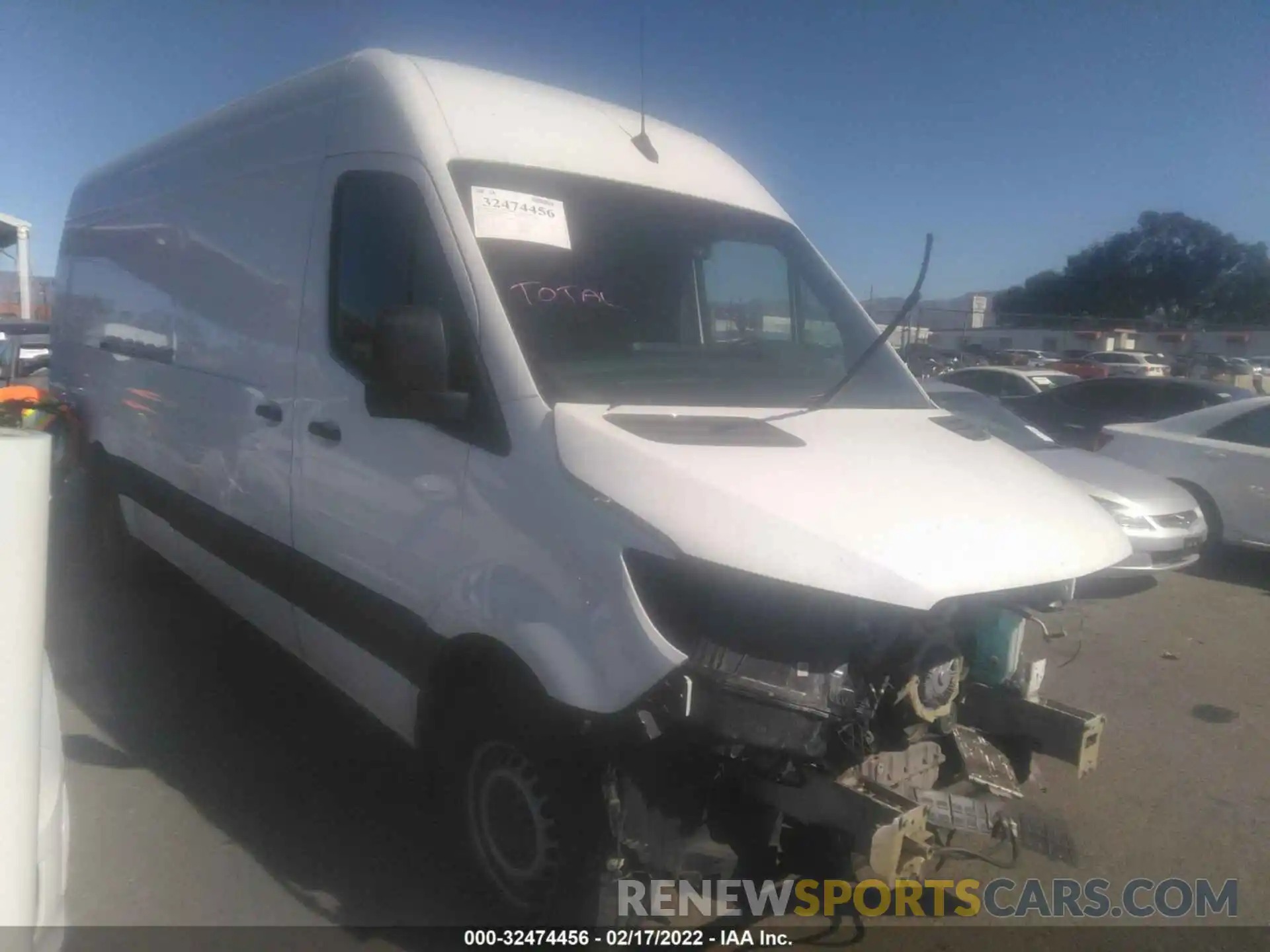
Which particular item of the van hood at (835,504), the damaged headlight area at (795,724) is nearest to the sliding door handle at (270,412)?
the van hood at (835,504)

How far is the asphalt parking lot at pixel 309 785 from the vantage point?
3236mm

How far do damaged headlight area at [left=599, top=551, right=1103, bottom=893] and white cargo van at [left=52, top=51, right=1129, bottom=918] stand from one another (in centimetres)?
1

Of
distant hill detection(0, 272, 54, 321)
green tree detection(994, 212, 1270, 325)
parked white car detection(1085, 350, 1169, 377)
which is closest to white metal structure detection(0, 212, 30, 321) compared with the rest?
distant hill detection(0, 272, 54, 321)

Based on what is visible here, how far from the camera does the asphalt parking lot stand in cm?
324

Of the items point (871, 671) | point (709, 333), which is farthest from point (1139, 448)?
point (871, 671)

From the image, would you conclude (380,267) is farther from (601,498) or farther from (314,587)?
(601,498)

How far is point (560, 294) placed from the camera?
9.95 feet

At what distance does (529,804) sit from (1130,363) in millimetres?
39719

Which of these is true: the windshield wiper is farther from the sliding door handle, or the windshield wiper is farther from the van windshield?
the sliding door handle

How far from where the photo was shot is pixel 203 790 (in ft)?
12.6

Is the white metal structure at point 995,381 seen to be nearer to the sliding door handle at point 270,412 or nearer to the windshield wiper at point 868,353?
the windshield wiper at point 868,353

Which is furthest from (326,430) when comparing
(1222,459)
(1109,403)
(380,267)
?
(1109,403)

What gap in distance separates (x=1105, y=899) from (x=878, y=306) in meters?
2.45

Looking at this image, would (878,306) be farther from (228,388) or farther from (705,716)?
(228,388)
